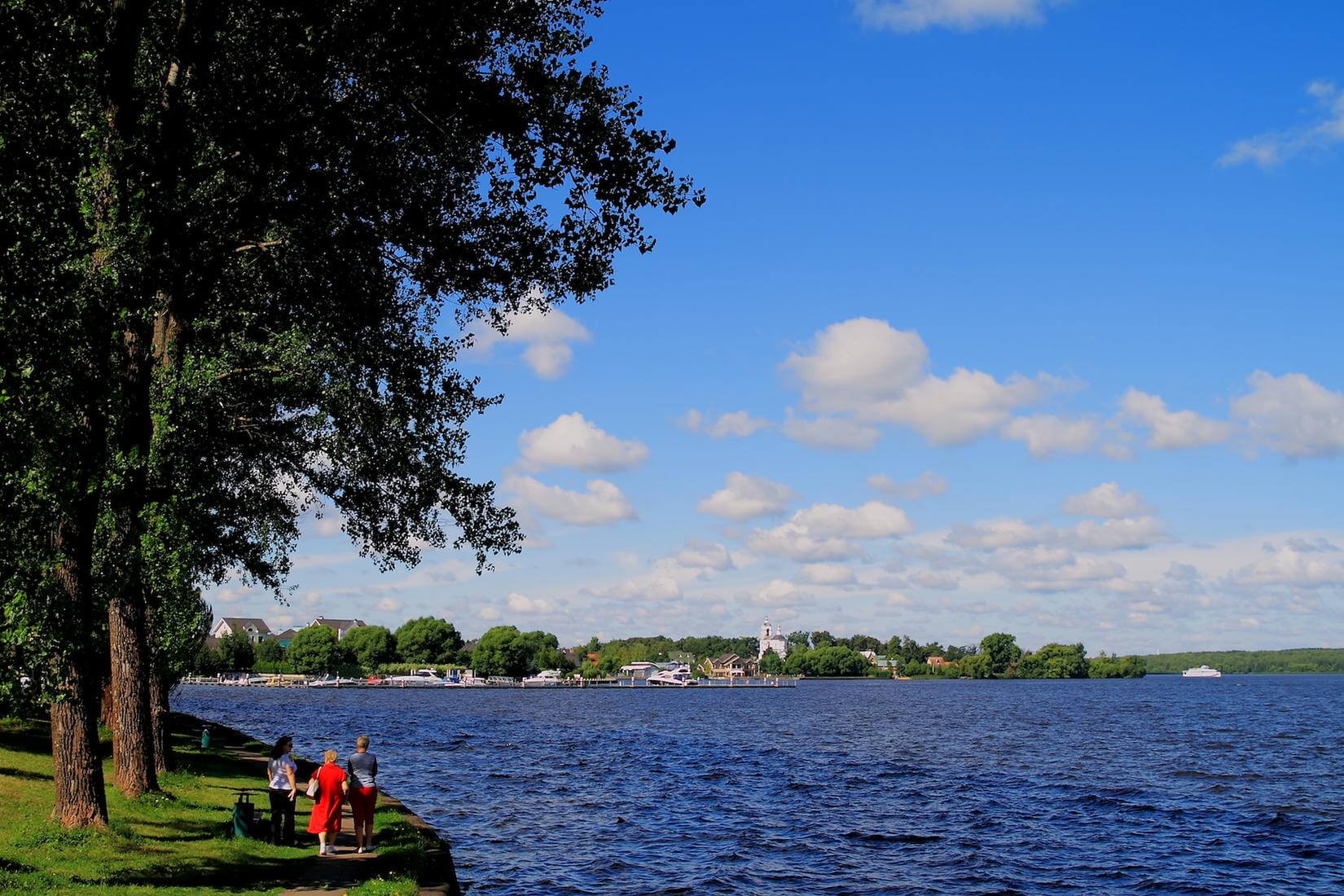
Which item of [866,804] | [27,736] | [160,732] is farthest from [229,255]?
[866,804]

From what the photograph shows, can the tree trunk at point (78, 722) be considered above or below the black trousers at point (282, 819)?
above

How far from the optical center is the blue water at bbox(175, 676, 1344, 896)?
2789 cm

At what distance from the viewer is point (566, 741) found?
71.9 metres

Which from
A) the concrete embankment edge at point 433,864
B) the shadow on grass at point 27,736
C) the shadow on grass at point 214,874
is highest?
the shadow on grass at point 27,736

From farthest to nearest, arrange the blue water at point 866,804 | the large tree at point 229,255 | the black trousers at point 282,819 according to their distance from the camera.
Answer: the blue water at point 866,804, the black trousers at point 282,819, the large tree at point 229,255

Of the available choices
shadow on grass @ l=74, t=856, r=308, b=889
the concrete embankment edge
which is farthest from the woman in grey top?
shadow on grass @ l=74, t=856, r=308, b=889

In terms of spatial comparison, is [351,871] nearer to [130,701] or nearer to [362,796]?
[362,796]

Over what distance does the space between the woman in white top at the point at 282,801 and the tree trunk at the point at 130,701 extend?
342 cm

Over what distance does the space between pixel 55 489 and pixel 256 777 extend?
802 inches

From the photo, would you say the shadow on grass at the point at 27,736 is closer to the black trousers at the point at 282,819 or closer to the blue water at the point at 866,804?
the blue water at the point at 866,804

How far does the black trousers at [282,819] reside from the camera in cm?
2086

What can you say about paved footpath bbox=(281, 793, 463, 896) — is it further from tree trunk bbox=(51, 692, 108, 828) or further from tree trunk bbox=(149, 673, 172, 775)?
tree trunk bbox=(149, 673, 172, 775)

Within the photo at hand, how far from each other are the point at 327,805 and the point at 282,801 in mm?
1609

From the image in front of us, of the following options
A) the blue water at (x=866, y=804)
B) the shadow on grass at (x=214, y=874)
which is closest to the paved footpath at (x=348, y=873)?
the shadow on grass at (x=214, y=874)
